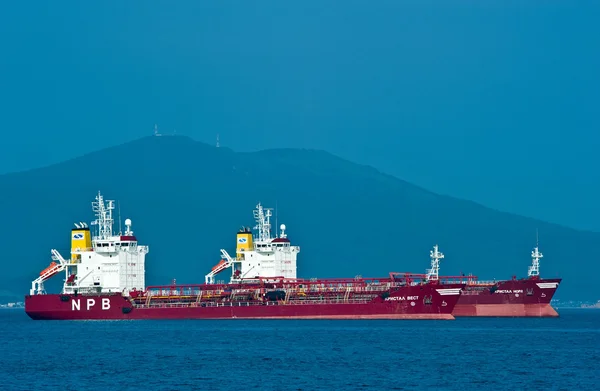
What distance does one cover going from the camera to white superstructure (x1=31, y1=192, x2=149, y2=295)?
91.9 metres

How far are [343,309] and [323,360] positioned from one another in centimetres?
2967

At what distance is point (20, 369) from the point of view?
57.4m

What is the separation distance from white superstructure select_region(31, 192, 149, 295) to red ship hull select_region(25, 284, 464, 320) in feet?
5.85

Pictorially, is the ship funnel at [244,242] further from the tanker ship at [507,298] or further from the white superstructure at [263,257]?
the tanker ship at [507,298]

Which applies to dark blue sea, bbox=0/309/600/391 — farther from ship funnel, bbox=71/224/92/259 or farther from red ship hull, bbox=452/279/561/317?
red ship hull, bbox=452/279/561/317

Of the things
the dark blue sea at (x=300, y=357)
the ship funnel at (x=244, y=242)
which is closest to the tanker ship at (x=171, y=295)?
the dark blue sea at (x=300, y=357)

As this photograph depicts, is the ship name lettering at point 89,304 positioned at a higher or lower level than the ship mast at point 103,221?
lower

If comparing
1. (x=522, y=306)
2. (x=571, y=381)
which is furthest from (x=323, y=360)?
(x=522, y=306)

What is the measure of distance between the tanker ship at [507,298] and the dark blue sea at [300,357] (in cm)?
981

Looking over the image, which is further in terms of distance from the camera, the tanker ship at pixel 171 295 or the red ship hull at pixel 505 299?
the red ship hull at pixel 505 299

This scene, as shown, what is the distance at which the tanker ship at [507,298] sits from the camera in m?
97.2

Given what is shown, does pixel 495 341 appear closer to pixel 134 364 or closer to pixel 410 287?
pixel 410 287

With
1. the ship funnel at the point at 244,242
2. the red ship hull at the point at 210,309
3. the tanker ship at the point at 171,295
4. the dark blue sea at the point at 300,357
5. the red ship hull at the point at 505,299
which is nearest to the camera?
the dark blue sea at the point at 300,357

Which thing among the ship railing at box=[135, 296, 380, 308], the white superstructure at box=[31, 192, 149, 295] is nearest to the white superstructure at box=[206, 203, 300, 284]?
the ship railing at box=[135, 296, 380, 308]
